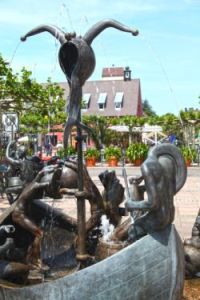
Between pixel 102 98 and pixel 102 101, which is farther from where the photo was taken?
pixel 102 98

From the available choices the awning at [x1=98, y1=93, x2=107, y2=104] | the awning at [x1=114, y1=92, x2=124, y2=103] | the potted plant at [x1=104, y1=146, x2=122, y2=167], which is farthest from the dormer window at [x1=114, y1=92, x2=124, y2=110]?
the potted plant at [x1=104, y1=146, x2=122, y2=167]

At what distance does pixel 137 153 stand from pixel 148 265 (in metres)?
24.7

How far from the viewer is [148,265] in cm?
399

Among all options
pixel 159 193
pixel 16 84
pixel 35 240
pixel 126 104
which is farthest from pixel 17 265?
pixel 126 104

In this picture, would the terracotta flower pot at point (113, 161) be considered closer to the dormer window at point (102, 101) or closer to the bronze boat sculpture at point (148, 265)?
the bronze boat sculpture at point (148, 265)

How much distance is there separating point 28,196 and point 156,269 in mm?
1964

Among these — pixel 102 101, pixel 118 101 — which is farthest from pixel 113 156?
pixel 118 101

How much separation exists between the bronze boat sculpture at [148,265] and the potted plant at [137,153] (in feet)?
79.7

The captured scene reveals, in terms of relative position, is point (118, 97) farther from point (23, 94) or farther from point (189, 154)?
point (23, 94)

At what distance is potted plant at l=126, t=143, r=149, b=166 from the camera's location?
93.4ft

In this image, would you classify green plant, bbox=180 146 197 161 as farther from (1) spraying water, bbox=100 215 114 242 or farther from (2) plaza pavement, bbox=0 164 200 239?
(1) spraying water, bbox=100 215 114 242

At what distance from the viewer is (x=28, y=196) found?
5.57 metres

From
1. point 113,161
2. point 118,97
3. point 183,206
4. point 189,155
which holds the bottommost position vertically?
point 183,206

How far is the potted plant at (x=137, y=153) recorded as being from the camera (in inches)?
1120
